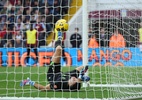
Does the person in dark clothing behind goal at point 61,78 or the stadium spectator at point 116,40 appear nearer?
the stadium spectator at point 116,40

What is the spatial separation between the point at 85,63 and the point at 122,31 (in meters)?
1.51

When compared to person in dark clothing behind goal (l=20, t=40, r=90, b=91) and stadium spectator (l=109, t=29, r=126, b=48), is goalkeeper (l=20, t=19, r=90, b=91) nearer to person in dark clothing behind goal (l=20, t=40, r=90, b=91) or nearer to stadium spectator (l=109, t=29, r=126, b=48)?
person in dark clothing behind goal (l=20, t=40, r=90, b=91)

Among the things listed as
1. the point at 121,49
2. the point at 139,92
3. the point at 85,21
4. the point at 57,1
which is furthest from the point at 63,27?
the point at 57,1

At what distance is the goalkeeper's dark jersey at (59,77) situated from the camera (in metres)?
9.84

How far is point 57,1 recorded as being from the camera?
72.9ft

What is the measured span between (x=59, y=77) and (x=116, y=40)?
1.56m

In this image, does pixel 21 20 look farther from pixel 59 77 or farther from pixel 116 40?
pixel 116 40

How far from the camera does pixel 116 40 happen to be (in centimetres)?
924

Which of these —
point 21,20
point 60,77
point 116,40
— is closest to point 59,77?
point 60,77

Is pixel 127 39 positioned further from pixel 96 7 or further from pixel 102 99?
pixel 102 99

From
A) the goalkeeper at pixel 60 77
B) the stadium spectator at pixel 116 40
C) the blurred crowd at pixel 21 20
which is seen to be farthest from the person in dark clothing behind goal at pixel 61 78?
the blurred crowd at pixel 21 20

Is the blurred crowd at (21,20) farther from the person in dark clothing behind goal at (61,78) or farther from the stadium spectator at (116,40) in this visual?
the stadium spectator at (116,40)

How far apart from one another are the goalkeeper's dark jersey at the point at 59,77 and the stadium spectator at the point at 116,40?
110 centimetres

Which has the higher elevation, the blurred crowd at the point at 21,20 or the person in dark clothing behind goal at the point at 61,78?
the blurred crowd at the point at 21,20
